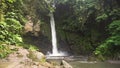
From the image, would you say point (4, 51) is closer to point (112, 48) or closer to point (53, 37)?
point (112, 48)

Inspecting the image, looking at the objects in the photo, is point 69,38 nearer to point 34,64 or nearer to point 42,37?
point 42,37

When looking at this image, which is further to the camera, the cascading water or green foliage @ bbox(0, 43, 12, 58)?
the cascading water

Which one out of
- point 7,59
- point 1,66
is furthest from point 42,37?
point 1,66

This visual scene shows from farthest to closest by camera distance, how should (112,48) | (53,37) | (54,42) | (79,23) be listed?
(53,37), (54,42), (79,23), (112,48)

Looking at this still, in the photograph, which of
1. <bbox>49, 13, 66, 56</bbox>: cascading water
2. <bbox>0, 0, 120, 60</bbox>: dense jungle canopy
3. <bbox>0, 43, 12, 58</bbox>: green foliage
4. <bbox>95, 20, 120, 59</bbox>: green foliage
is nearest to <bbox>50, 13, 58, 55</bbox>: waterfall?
<bbox>49, 13, 66, 56</bbox>: cascading water

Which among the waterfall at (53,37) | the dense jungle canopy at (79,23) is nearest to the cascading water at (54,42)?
the waterfall at (53,37)

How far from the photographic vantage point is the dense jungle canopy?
23.2m

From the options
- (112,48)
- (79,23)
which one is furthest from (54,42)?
(112,48)

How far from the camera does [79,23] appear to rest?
26625 mm

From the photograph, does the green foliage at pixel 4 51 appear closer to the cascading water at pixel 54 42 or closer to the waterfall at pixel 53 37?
the cascading water at pixel 54 42

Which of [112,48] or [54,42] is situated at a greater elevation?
[54,42]

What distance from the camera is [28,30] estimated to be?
25.5 meters

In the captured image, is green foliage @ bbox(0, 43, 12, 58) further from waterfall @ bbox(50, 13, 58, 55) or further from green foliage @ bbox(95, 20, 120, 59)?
waterfall @ bbox(50, 13, 58, 55)

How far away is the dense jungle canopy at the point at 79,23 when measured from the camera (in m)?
23.2
